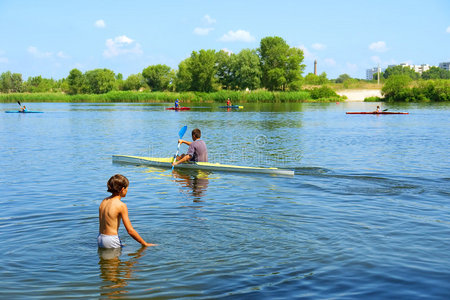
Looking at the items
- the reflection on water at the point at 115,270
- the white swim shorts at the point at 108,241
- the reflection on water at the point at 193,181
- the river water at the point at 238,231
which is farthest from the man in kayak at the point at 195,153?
the white swim shorts at the point at 108,241

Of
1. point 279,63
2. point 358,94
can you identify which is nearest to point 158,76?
point 279,63

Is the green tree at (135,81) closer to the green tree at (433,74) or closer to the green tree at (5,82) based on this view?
the green tree at (5,82)

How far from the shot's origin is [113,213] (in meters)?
6.99

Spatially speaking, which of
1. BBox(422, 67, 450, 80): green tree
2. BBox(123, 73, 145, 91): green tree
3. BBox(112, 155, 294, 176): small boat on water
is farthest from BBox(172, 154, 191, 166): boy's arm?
BBox(422, 67, 450, 80): green tree

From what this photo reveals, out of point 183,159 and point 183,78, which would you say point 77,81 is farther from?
point 183,159

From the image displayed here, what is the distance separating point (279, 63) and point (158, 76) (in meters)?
36.7

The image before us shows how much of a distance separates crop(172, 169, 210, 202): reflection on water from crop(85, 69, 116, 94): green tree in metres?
120

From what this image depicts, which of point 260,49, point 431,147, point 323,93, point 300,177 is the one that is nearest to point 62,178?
point 300,177

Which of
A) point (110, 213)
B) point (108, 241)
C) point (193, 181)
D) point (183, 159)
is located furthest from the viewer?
point (183, 159)

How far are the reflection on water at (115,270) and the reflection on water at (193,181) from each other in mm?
4310

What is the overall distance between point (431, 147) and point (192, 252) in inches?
731

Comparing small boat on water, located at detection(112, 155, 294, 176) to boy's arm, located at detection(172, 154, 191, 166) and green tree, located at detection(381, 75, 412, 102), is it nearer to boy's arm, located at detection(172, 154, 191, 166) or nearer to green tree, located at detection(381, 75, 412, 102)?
boy's arm, located at detection(172, 154, 191, 166)

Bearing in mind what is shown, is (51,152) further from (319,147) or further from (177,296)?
(177,296)

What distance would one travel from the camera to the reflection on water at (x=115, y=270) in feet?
20.3
